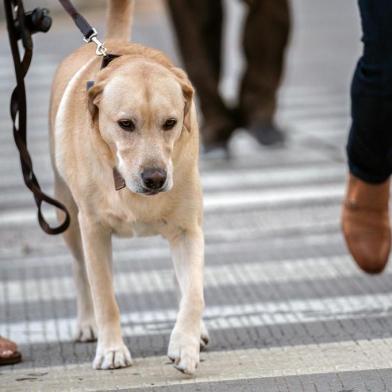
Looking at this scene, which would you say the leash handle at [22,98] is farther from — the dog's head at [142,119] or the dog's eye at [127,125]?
the dog's eye at [127,125]

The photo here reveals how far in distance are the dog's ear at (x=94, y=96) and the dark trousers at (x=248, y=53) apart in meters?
5.66

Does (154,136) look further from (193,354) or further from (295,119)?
(295,119)

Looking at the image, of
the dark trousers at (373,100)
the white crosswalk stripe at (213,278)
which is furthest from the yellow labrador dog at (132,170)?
the white crosswalk stripe at (213,278)

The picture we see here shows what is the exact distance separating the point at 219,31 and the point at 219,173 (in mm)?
1716

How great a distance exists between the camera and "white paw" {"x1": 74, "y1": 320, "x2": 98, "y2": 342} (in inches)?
218

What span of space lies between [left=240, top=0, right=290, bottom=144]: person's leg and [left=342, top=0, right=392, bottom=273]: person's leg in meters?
4.21

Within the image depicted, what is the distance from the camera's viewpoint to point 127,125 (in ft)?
15.6

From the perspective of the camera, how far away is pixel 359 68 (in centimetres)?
593

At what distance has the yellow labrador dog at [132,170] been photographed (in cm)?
471

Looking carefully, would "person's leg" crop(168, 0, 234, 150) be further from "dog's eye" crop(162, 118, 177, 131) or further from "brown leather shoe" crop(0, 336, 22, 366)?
"dog's eye" crop(162, 118, 177, 131)

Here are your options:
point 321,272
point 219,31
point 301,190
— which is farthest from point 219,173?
point 321,272

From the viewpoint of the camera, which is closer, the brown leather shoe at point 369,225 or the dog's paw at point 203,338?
the dog's paw at point 203,338

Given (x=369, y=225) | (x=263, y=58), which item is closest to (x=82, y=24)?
(x=369, y=225)

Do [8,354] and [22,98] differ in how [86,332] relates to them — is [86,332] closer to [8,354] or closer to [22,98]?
[8,354]
